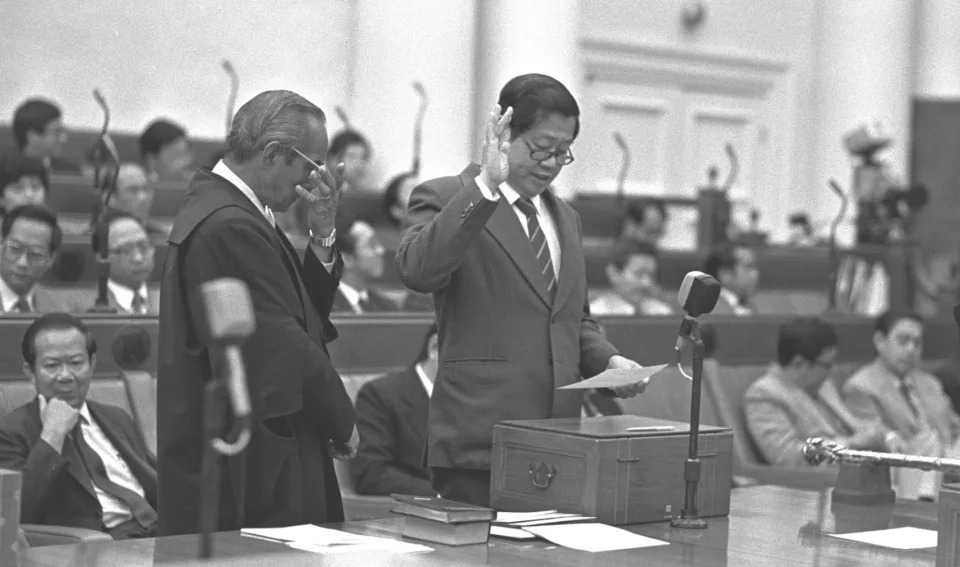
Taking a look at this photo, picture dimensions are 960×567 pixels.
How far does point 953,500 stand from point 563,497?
0.71 meters

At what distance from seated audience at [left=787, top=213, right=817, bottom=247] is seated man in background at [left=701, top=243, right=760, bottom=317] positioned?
1842 mm

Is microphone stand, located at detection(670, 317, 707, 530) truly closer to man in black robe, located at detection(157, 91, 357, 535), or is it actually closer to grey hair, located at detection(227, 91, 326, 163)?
man in black robe, located at detection(157, 91, 357, 535)

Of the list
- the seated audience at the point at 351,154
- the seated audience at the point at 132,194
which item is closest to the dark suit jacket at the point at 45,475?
the seated audience at the point at 132,194

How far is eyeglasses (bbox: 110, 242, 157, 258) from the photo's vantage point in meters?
5.54

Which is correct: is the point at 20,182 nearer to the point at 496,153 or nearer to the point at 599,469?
the point at 496,153

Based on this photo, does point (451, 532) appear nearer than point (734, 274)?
Yes

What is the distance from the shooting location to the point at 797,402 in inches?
219

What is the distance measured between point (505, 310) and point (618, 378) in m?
0.31

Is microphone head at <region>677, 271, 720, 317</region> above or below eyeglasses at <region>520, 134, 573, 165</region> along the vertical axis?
below

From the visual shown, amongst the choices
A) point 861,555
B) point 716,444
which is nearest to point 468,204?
point 716,444

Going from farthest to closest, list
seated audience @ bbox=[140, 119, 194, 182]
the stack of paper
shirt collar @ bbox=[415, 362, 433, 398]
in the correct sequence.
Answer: seated audience @ bbox=[140, 119, 194, 182]
shirt collar @ bbox=[415, 362, 433, 398]
the stack of paper

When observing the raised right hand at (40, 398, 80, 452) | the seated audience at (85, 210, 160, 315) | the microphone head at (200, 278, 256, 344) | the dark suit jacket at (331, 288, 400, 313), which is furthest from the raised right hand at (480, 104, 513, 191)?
the dark suit jacket at (331, 288, 400, 313)

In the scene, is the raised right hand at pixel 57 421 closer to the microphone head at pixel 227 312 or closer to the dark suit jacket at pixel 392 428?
the dark suit jacket at pixel 392 428

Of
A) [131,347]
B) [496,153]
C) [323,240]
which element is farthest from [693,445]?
[131,347]
